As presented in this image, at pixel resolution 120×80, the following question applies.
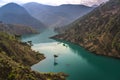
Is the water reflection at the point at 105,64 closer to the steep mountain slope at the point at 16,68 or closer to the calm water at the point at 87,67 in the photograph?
the calm water at the point at 87,67

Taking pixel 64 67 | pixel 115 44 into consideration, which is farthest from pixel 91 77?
pixel 115 44

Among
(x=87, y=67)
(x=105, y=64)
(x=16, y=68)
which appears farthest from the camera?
(x=105, y=64)

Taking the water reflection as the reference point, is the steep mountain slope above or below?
above

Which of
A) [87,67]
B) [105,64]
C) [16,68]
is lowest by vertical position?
[105,64]

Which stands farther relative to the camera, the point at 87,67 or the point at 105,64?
the point at 105,64

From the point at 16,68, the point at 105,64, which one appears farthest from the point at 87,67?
the point at 16,68

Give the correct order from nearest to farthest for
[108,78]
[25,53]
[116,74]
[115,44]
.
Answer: [108,78], [116,74], [25,53], [115,44]

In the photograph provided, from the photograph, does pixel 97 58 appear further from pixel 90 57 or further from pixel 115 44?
pixel 115 44

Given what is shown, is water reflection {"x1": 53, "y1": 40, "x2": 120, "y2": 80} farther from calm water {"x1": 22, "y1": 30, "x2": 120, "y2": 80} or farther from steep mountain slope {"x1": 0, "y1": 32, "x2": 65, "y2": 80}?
steep mountain slope {"x1": 0, "y1": 32, "x2": 65, "y2": 80}

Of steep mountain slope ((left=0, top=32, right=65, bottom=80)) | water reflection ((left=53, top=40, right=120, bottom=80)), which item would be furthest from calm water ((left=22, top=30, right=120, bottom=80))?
steep mountain slope ((left=0, top=32, right=65, bottom=80))

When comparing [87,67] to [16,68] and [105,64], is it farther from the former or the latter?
[16,68]

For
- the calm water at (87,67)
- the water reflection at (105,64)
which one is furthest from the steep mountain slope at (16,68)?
the water reflection at (105,64)
